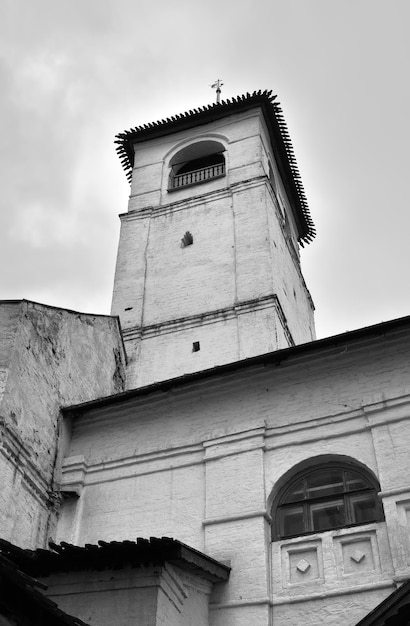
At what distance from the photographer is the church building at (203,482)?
804 centimetres

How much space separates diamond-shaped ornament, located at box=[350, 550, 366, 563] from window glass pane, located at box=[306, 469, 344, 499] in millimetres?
868

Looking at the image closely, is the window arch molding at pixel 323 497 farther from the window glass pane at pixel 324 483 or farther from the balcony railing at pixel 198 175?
the balcony railing at pixel 198 175

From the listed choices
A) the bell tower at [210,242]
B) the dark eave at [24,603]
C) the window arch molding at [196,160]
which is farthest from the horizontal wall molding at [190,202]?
the dark eave at [24,603]

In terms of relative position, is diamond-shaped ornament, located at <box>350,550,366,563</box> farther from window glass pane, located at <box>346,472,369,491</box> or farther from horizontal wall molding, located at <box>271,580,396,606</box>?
window glass pane, located at <box>346,472,369,491</box>

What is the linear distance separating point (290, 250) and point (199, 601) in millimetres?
15541

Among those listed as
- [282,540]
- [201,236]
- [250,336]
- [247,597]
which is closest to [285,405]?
[282,540]

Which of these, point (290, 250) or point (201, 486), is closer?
point (201, 486)

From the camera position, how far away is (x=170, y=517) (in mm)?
9680

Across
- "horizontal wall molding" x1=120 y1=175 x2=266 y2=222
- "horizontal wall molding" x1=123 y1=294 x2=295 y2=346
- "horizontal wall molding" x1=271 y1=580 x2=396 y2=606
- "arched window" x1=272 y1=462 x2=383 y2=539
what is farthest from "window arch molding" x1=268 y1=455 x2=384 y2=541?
"horizontal wall molding" x1=120 y1=175 x2=266 y2=222

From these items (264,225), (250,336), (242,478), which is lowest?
(242,478)

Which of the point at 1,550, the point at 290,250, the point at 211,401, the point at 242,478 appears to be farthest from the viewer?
the point at 290,250

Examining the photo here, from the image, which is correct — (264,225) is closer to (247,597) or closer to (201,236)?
(201,236)

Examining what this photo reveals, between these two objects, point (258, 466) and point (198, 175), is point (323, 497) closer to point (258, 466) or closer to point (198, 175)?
point (258, 466)

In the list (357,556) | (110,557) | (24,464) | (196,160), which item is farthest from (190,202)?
(110,557)
